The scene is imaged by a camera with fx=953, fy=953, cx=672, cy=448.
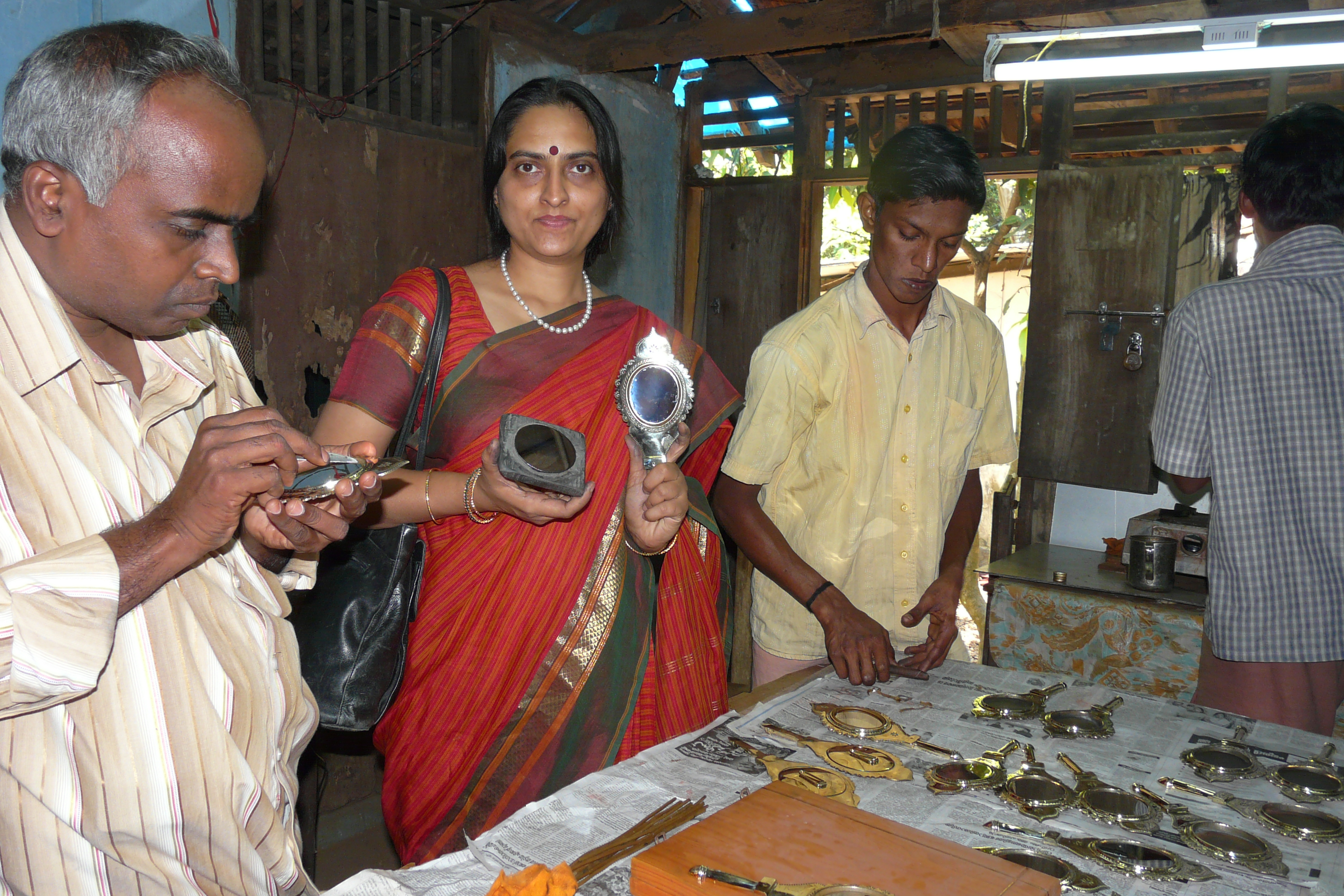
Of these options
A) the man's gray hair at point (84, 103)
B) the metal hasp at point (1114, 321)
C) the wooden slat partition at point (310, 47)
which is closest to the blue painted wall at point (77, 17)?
Result: the wooden slat partition at point (310, 47)

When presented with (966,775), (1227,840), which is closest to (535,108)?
(966,775)

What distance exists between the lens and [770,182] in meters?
5.48

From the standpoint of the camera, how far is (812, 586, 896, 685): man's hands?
2.11m

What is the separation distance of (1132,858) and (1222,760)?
504mm

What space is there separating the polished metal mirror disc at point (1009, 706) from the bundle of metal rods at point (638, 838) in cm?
75

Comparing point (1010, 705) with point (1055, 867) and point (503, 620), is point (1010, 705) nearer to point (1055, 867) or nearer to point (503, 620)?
point (1055, 867)

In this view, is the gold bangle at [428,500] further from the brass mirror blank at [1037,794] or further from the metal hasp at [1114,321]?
the metal hasp at [1114,321]

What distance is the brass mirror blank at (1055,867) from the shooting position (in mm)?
1305

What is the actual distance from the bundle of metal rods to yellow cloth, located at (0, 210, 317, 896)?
463mm

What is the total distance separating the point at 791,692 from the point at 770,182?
4.02 meters

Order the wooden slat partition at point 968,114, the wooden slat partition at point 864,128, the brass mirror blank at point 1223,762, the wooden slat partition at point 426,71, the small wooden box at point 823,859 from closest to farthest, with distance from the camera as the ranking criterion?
1. the small wooden box at point 823,859
2. the brass mirror blank at point 1223,762
3. the wooden slat partition at point 426,71
4. the wooden slat partition at point 968,114
5. the wooden slat partition at point 864,128

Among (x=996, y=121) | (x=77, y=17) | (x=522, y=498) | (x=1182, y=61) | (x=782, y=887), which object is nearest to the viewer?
(x=782, y=887)

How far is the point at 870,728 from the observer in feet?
5.95

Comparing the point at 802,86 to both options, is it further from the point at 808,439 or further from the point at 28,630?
the point at 28,630
